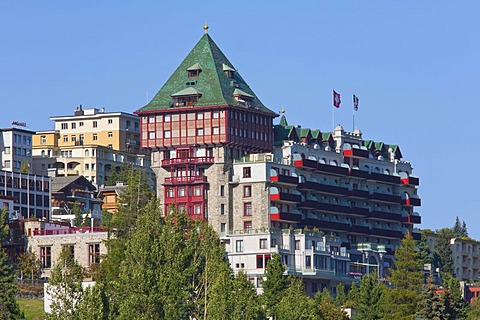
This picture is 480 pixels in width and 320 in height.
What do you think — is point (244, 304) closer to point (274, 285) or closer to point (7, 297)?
point (7, 297)

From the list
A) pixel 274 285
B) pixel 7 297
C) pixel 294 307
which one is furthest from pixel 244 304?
pixel 274 285

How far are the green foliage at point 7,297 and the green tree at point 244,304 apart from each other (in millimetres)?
20536

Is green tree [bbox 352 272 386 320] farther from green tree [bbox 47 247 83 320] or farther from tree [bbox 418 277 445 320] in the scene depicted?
green tree [bbox 47 247 83 320]

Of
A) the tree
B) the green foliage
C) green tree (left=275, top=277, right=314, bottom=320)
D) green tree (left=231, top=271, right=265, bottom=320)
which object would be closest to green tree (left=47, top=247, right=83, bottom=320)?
green tree (left=231, top=271, right=265, bottom=320)

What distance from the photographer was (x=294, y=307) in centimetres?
16962

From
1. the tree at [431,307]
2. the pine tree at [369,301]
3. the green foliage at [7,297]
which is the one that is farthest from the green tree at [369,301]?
the green foliage at [7,297]

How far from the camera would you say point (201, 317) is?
521 feet

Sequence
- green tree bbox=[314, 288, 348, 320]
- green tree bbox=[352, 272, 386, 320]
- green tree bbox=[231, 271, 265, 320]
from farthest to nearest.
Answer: green tree bbox=[352, 272, 386, 320] → green tree bbox=[314, 288, 348, 320] → green tree bbox=[231, 271, 265, 320]

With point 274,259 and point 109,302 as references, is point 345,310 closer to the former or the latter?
point 274,259

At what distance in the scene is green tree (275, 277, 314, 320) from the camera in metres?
168

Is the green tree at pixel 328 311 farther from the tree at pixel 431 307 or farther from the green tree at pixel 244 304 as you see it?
the green tree at pixel 244 304

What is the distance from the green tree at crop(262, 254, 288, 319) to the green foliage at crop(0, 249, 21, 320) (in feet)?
84.3

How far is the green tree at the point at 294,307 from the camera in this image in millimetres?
168500

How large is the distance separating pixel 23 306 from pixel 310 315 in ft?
116
